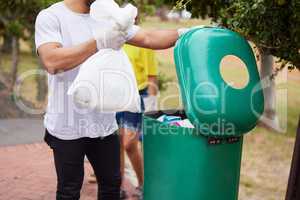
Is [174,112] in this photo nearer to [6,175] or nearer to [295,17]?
[295,17]

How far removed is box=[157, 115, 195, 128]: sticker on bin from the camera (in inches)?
121

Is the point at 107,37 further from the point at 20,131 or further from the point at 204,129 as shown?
the point at 20,131

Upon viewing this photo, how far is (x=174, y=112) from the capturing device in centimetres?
347

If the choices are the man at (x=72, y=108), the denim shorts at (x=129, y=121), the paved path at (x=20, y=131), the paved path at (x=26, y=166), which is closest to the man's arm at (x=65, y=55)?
the man at (x=72, y=108)

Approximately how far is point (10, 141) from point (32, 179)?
1509 millimetres

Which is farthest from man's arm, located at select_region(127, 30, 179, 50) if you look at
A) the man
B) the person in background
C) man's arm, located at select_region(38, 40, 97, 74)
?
the person in background

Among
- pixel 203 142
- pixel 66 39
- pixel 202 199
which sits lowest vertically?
pixel 202 199

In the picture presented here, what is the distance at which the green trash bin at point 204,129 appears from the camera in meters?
2.81

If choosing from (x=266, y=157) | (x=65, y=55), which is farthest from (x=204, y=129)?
(x=266, y=157)

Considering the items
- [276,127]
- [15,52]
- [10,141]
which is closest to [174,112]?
[10,141]

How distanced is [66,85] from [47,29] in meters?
0.33

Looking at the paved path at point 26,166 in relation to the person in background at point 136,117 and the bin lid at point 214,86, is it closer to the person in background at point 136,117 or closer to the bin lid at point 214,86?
the person in background at point 136,117

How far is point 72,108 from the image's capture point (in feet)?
9.61

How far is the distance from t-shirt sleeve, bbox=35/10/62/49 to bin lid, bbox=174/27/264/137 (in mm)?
668
